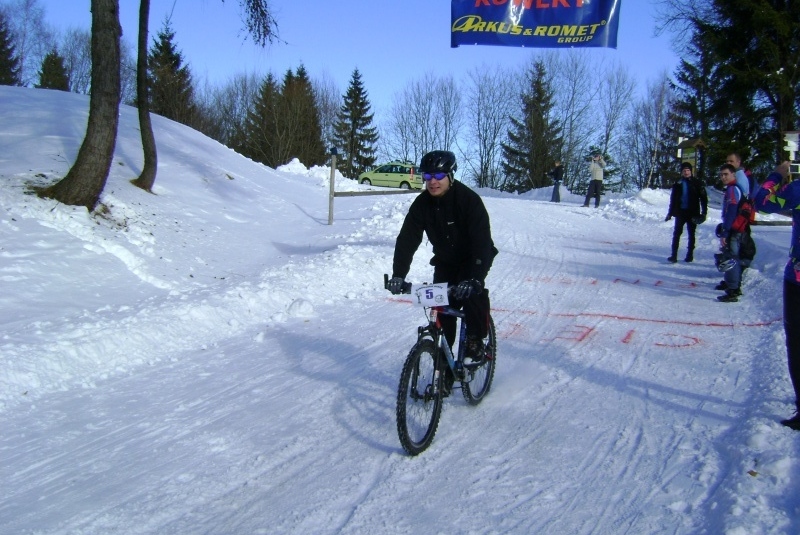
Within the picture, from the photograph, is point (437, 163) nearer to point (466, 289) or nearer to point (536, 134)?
point (466, 289)

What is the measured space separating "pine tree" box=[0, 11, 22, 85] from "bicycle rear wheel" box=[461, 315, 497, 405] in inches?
2074

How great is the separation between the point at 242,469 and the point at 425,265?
765 cm

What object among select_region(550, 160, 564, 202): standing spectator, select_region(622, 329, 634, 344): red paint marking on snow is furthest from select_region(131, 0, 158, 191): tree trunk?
select_region(550, 160, 564, 202): standing spectator

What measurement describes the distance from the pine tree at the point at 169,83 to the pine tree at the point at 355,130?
13406mm

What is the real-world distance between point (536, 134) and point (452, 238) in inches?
1881

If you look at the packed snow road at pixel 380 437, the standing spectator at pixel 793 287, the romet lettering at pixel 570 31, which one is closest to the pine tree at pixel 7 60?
the romet lettering at pixel 570 31

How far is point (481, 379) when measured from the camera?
527cm

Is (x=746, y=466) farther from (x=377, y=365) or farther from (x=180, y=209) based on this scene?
(x=180, y=209)

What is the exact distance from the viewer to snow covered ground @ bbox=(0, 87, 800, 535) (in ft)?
11.5

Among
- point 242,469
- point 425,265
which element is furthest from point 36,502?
point 425,265

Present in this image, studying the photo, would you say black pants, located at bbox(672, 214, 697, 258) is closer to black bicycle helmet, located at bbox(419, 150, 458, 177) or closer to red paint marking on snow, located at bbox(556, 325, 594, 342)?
red paint marking on snow, located at bbox(556, 325, 594, 342)

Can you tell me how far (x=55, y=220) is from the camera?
9.38m

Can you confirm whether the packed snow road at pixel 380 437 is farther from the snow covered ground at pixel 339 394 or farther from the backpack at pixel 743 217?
the backpack at pixel 743 217

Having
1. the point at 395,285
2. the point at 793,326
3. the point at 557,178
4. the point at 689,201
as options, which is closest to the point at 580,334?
the point at 793,326
